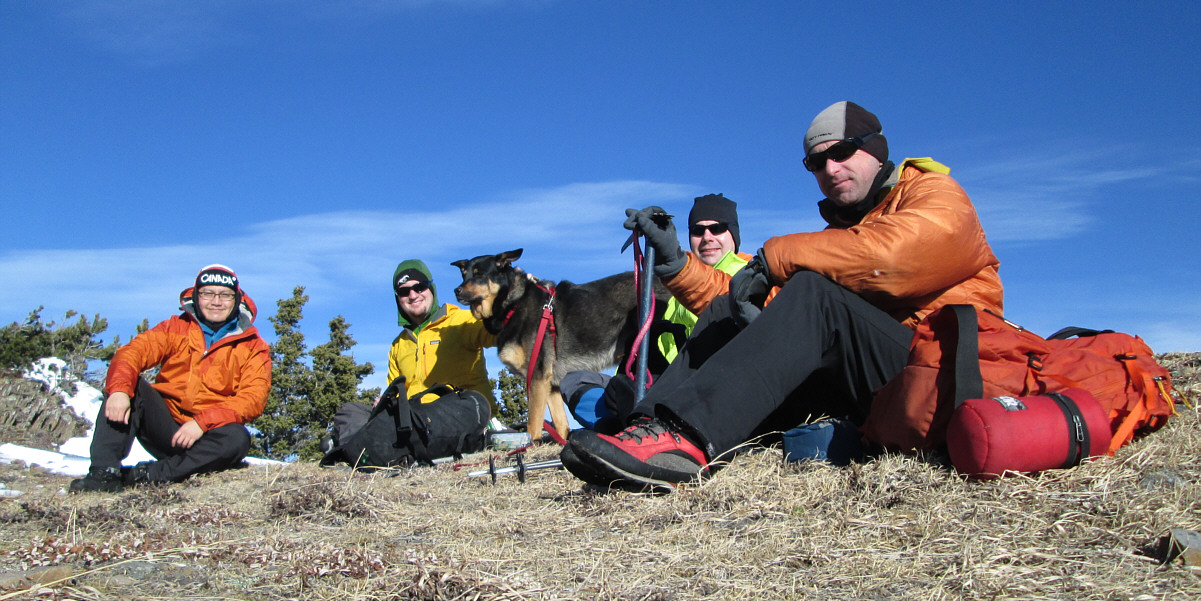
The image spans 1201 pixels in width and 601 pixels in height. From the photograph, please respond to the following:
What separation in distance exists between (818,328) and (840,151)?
0.84 meters

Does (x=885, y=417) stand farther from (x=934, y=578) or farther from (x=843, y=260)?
(x=934, y=578)

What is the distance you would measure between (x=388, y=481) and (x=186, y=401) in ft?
7.98

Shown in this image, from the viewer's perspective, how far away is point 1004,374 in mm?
2637

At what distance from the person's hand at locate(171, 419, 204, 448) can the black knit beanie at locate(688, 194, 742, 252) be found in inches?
151

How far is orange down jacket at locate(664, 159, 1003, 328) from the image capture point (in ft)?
9.46

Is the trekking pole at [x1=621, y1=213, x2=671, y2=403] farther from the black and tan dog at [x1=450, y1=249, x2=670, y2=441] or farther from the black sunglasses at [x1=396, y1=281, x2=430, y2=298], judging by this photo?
the black and tan dog at [x1=450, y1=249, x2=670, y2=441]

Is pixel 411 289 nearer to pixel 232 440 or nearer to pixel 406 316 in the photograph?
pixel 406 316

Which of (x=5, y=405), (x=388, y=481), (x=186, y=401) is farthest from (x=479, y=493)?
(x=5, y=405)

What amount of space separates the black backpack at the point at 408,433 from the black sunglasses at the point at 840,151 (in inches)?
134

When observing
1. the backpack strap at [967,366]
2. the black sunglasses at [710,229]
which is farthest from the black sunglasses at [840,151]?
the black sunglasses at [710,229]

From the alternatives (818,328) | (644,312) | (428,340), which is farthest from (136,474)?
(818,328)

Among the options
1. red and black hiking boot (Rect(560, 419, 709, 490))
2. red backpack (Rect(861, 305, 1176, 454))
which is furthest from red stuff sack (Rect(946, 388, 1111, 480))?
red and black hiking boot (Rect(560, 419, 709, 490))

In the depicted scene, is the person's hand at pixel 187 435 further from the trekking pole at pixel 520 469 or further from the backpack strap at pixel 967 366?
the backpack strap at pixel 967 366

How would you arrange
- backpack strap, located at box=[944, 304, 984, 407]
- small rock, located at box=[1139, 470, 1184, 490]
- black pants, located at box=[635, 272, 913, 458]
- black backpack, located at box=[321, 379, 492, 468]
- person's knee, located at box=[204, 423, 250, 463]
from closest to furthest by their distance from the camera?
small rock, located at box=[1139, 470, 1184, 490] < backpack strap, located at box=[944, 304, 984, 407] < black pants, located at box=[635, 272, 913, 458] < black backpack, located at box=[321, 379, 492, 468] < person's knee, located at box=[204, 423, 250, 463]
